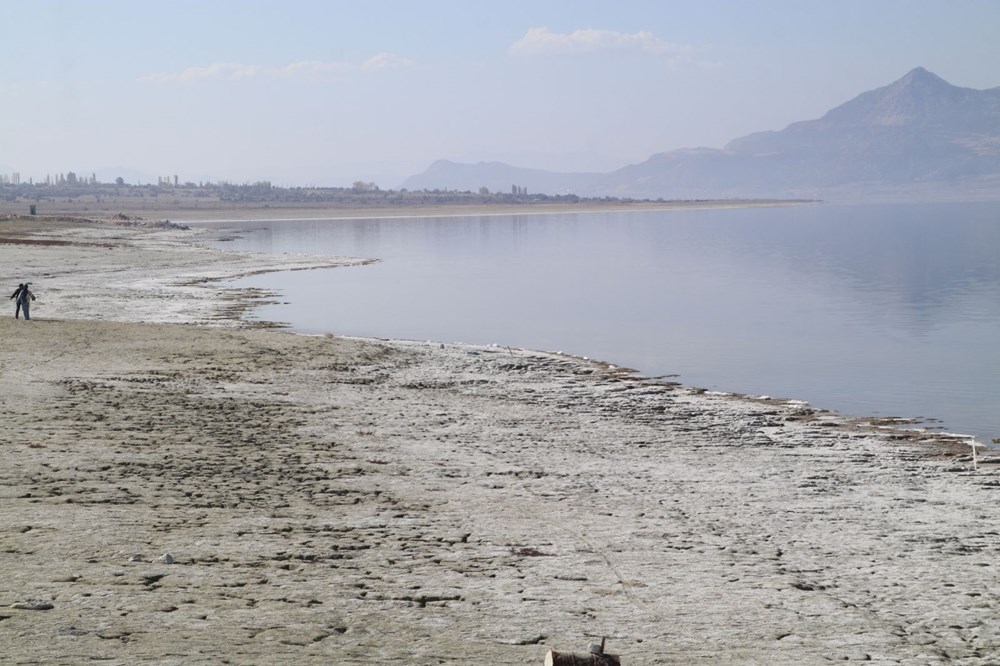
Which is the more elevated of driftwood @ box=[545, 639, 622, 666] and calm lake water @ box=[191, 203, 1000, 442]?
driftwood @ box=[545, 639, 622, 666]

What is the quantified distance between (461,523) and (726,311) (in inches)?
1221

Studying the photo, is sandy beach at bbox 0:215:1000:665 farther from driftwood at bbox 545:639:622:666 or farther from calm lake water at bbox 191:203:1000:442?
calm lake water at bbox 191:203:1000:442

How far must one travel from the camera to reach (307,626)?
847cm

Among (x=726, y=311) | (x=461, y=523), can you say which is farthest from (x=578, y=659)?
(x=726, y=311)

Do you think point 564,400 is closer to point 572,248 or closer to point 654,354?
point 654,354

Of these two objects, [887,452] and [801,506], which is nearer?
[801,506]

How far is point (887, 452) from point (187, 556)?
11.5 metres

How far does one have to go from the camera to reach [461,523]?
472 inches

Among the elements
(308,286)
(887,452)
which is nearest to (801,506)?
(887,452)

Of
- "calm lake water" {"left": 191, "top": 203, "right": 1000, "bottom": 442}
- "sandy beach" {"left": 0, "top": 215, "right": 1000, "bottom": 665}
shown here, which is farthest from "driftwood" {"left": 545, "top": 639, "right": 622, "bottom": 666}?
"calm lake water" {"left": 191, "top": 203, "right": 1000, "bottom": 442}

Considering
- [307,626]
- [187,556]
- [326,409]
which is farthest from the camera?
[326,409]

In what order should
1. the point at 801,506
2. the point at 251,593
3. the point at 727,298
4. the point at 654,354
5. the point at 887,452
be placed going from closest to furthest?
the point at 251,593
the point at 801,506
the point at 887,452
the point at 654,354
the point at 727,298

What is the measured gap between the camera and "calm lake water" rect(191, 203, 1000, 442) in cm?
2542

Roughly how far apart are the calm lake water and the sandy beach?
4639 millimetres
